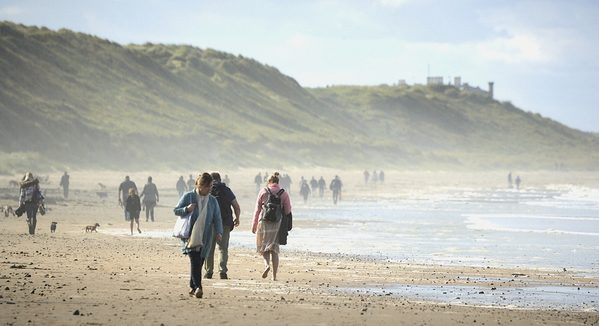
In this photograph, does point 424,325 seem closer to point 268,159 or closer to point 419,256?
point 419,256

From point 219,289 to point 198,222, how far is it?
1.41 m

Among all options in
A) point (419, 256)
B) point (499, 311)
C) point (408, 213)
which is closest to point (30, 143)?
point (408, 213)

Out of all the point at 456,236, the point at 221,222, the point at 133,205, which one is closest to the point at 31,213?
the point at 133,205

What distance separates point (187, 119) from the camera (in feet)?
332

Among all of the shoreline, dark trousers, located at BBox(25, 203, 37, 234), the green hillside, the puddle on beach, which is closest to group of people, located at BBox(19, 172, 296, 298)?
the shoreline

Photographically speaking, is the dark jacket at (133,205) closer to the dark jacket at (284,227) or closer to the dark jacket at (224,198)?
the dark jacket at (224,198)

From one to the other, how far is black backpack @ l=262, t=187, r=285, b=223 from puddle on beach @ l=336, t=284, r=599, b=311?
1.39m

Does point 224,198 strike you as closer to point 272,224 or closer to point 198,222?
point 272,224

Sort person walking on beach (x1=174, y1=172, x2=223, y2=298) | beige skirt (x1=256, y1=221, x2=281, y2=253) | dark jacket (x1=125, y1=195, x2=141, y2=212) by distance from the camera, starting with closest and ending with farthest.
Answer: person walking on beach (x1=174, y1=172, x2=223, y2=298), beige skirt (x1=256, y1=221, x2=281, y2=253), dark jacket (x1=125, y1=195, x2=141, y2=212)

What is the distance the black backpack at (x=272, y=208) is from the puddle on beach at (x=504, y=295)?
4.54ft

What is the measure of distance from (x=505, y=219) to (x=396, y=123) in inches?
5842

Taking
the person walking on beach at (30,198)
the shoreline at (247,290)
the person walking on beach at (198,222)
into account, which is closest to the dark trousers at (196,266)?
the person walking on beach at (198,222)

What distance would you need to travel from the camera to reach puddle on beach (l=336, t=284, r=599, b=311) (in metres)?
8.46

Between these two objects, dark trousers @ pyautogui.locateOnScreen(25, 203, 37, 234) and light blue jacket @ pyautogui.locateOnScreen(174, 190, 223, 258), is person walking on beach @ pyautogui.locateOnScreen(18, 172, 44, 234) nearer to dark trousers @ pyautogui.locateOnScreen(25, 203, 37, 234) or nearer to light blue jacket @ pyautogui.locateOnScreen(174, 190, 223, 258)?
dark trousers @ pyautogui.locateOnScreen(25, 203, 37, 234)
